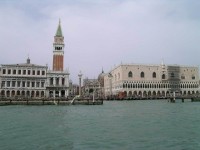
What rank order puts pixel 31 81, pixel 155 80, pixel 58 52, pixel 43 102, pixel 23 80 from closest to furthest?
1. pixel 43 102
2. pixel 23 80
3. pixel 31 81
4. pixel 58 52
5. pixel 155 80

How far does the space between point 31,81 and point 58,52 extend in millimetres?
14846

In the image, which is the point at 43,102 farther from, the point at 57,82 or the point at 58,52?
the point at 58,52

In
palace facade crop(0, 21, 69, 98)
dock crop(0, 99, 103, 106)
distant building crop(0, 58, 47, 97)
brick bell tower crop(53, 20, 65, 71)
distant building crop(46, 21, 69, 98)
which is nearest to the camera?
dock crop(0, 99, 103, 106)

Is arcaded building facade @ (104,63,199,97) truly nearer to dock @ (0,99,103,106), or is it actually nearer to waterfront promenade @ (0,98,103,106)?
waterfront promenade @ (0,98,103,106)

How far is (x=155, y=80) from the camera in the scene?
108 m

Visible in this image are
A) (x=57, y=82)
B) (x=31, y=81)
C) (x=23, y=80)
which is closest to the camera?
(x=23, y=80)

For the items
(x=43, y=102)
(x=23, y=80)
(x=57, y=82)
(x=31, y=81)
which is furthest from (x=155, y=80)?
(x=43, y=102)

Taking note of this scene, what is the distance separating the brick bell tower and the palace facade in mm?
2244

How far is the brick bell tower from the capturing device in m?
86.5

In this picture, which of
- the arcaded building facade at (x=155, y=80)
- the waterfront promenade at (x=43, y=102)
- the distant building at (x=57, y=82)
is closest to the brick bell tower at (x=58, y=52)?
the distant building at (x=57, y=82)

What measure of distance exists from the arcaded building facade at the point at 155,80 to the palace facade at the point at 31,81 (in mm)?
31146

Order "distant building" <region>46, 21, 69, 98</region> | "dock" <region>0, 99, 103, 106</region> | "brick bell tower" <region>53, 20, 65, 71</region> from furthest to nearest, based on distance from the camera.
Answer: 1. "brick bell tower" <region>53, 20, 65, 71</region>
2. "distant building" <region>46, 21, 69, 98</region>
3. "dock" <region>0, 99, 103, 106</region>

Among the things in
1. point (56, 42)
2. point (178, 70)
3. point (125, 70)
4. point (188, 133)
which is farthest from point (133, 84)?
point (188, 133)

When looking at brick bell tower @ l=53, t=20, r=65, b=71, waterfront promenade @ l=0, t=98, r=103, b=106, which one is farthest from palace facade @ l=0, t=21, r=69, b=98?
waterfront promenade @ l=0, t=98, r=103, b=106
